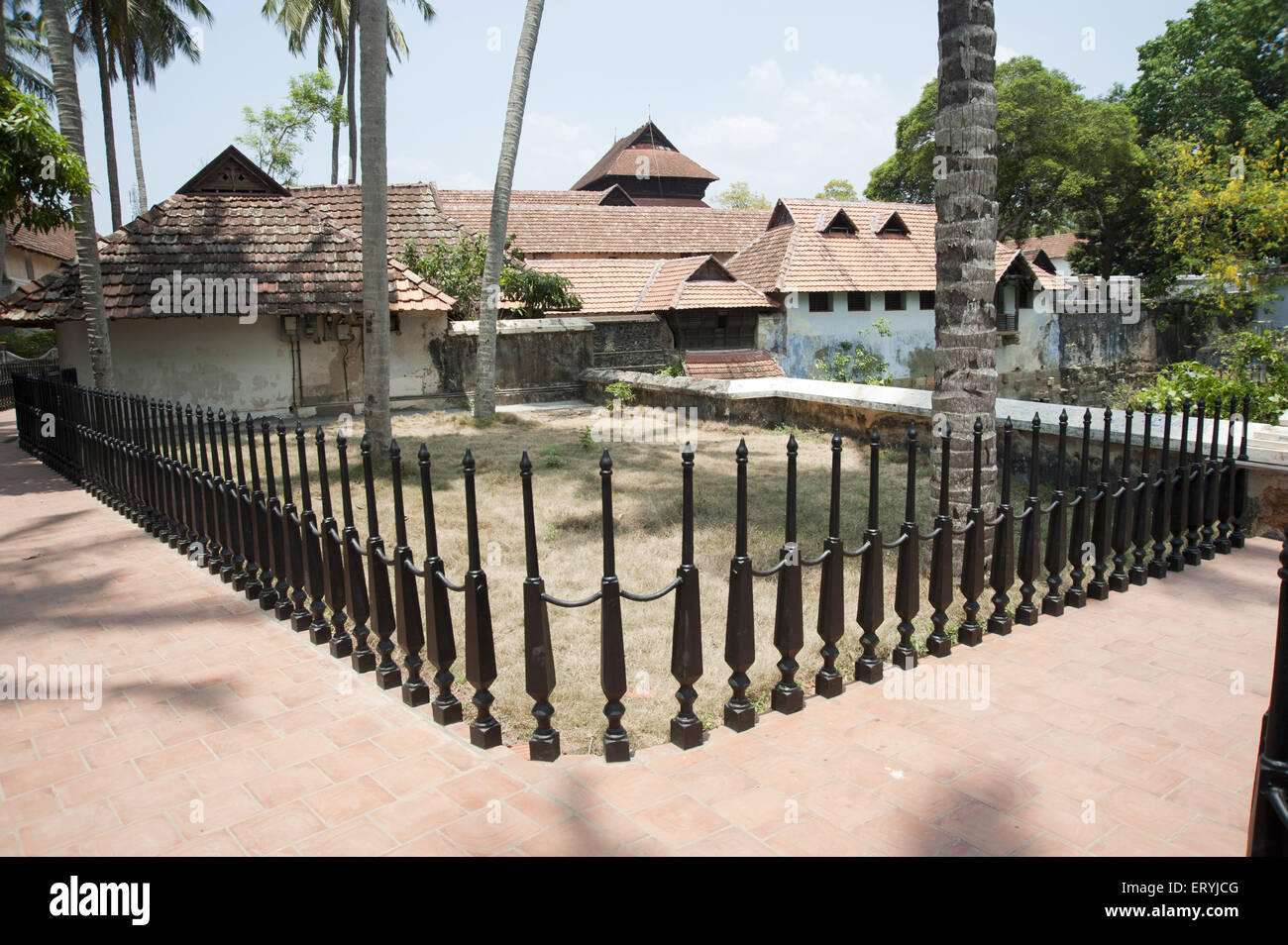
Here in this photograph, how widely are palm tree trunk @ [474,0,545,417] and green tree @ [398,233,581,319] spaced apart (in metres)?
2.89

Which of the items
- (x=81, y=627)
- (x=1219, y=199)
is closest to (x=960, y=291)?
(x=81, y=627)

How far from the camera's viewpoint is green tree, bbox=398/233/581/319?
1884 centimetres

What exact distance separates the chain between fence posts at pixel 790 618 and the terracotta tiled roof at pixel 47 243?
3561 cm

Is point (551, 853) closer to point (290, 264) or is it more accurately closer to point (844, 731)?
point (844, 731)

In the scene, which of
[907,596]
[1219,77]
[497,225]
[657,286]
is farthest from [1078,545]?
[1219,77]

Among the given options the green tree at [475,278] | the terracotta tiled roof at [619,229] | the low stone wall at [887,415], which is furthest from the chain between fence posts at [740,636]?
the terracotta tiled roof at [619,229]

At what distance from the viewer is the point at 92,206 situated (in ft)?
38.2

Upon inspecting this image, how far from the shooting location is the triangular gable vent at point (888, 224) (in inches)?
1139

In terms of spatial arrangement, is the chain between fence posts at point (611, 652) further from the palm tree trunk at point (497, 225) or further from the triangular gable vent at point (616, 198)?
the triangular gable vent at point (616, 198)

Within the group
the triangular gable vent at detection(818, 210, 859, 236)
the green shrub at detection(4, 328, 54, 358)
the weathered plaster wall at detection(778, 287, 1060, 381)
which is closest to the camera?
the weathered plaster wall at detection(778, 287, 1060, 381)

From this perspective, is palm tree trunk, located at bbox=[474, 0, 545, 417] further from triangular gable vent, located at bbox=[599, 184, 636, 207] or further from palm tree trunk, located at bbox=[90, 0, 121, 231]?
triangular gable vent, located at bbox=[599, 184, 636, 207]

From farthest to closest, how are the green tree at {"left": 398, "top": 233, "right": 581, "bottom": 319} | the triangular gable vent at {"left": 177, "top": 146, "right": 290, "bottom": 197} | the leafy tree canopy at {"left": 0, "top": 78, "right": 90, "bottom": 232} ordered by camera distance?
1. the green tree at {"left": 398, "top": 233, "right": 581, "bottom": 319}
2. the triangular gable vent at {"left": 177, "top": 146, "right": 290, "bottom": 197}
3. the leafy tree canopy at {"left": 0, "top": 78, "right": 90, "bottom": 232}

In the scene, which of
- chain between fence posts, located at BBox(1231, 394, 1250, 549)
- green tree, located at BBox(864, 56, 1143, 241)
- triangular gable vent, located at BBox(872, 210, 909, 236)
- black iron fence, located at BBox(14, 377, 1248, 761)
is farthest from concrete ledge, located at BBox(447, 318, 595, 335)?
green tree, located at BBox(864, 56, 1143, 241)
